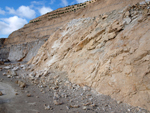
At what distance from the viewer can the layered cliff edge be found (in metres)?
4.47

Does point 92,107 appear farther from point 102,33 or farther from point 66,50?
point 66,50

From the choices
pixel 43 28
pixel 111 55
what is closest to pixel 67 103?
pixel 111 55

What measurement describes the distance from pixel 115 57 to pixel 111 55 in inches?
9.5

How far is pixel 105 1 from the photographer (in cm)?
1014

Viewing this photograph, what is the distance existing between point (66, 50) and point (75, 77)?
112 inches

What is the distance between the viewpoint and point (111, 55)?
5508mm

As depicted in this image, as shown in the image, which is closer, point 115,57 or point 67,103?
point 67,103

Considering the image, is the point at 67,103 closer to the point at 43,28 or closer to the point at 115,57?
the point at 115,57

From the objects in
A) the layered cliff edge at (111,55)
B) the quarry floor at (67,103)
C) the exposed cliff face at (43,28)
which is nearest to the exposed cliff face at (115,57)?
the layered cliff edge at (111,55)

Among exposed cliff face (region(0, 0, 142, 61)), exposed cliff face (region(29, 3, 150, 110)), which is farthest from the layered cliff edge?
exposed cliff face (region(0, 0, 142, 61))

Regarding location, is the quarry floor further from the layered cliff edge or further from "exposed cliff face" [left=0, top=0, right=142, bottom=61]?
"exposed cliff face" [left=0, top=0, right=142, bottom=61]

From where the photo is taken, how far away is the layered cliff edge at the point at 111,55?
176 inches

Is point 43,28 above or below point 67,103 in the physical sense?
above

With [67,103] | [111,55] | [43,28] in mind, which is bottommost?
[67,103]
